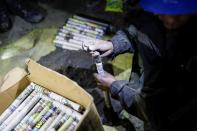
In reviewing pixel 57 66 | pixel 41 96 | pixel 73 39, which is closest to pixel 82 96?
pixel 41 96

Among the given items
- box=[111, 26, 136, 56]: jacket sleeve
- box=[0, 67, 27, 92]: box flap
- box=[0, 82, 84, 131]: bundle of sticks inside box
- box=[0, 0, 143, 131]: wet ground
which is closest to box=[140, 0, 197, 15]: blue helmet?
box=[111, 26, 136, 56]: jacket sleeve

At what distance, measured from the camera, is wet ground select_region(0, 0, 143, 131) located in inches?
128

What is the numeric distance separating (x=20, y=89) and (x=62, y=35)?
4.16ft

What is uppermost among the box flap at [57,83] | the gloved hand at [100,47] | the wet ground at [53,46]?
the gloved hand at [100,47]

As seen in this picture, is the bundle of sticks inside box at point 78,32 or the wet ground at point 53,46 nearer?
the wet ground at point 53,46

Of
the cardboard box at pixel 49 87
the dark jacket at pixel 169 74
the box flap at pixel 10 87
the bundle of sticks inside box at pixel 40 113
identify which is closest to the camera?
the dark jacket at pixel 169 74

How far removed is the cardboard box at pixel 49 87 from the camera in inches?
85.7

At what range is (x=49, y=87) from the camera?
249 centimetres

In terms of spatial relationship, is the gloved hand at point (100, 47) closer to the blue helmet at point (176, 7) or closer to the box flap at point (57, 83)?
the box flap at point (57, 83)

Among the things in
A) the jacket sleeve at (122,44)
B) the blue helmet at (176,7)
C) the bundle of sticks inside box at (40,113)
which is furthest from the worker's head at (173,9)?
the bundle of sticks inside box at (40,113)

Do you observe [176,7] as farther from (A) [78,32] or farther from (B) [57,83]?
(A) [78,32]

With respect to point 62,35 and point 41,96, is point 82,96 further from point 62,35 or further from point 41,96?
point 62,35

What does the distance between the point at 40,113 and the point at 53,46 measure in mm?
1371

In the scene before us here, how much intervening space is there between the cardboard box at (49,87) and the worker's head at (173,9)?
2.35 feet
